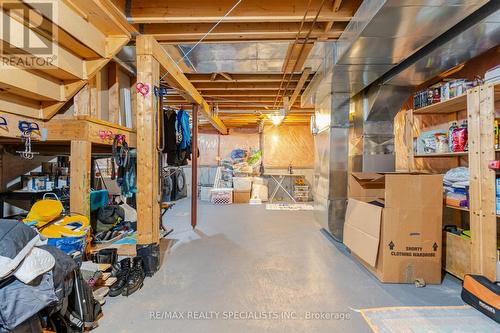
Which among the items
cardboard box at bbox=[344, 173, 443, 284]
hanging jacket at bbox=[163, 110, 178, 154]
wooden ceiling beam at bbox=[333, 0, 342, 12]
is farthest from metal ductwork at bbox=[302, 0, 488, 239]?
hanging jacket at bbox=[163, 110, 178, 154]

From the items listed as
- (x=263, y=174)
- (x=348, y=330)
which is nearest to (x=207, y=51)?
(x=348, y=330)

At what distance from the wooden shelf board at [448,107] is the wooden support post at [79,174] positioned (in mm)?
3392

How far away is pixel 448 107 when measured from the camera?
2.52 meters

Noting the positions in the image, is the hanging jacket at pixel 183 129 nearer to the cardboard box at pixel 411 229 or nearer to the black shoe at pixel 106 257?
the black shoe at pixel 106 257

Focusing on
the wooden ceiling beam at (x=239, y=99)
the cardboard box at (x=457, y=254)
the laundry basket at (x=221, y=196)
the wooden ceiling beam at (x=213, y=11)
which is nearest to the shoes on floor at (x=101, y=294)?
the wooden ceiling beam at (x=213, y=11)

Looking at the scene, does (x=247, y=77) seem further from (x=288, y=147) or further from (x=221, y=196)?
(x=288, y=147)

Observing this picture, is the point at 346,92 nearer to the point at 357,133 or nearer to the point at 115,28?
the point at 357,133

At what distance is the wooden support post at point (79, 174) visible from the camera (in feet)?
7.02

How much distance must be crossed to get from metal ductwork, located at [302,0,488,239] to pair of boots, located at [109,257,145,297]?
246 cm

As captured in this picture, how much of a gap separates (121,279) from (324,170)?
287 cm

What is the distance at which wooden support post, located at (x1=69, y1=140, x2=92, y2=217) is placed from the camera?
2.14 m

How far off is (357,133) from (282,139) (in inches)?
158

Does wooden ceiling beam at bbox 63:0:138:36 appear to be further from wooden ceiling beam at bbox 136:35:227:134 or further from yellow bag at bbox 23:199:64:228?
yellow bag at bbox 23:199:64:228

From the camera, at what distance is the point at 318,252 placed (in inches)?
115
